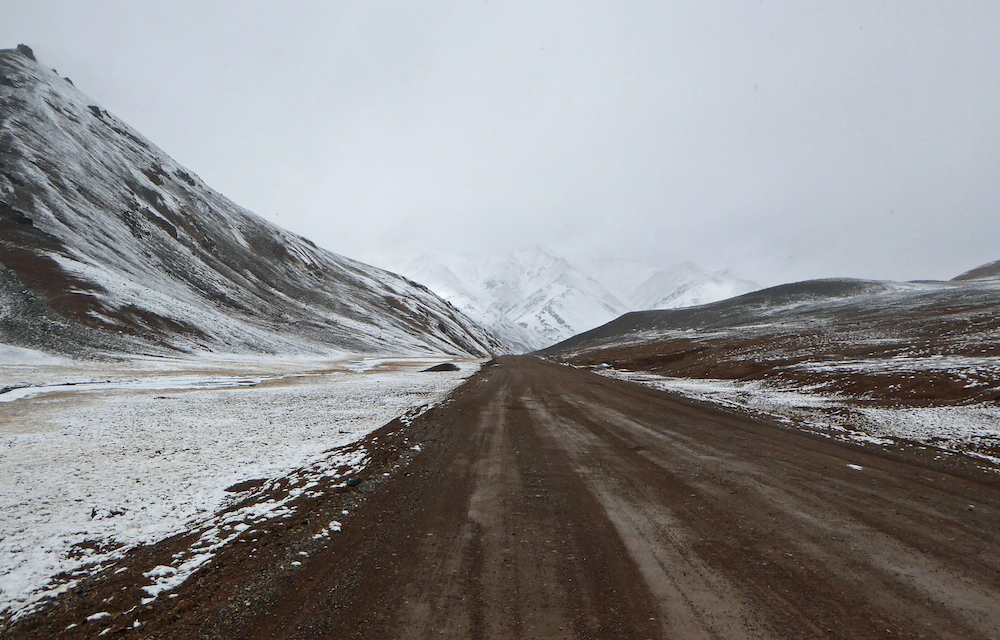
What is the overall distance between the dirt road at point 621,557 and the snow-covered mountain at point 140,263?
42.7 m

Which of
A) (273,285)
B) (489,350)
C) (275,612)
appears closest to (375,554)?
(275,612)

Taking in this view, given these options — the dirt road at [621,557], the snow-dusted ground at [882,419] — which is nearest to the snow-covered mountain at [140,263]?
the dirt road at [621,557]

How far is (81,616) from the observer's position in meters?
4.15

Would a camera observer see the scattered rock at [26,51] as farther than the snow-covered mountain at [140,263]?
Yes

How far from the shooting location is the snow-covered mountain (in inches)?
1679

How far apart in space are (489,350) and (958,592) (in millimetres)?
146744

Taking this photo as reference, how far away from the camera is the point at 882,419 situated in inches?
514

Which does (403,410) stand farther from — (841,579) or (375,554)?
(841,579)

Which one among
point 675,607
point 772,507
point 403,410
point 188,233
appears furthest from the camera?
point 188,233

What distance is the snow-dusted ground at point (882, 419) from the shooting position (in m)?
10.5

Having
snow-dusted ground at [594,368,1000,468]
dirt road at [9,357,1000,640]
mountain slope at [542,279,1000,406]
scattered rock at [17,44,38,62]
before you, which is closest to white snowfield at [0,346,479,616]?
dirt road at [9,357,1000,640]

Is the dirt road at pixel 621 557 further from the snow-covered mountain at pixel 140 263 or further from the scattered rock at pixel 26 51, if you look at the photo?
the scattered rock at pixel 26 51

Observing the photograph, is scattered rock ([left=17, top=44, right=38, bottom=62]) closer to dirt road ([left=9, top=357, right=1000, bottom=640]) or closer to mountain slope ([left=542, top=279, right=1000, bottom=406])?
mountain slope ([left=542, top=279, right=1000, bottom=406])

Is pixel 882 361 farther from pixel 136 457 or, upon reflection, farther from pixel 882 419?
pixel 136 457
